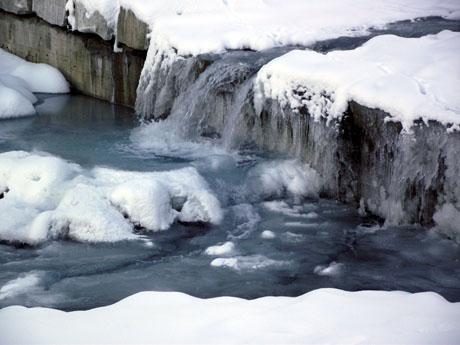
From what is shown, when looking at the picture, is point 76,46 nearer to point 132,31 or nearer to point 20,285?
point 132,31

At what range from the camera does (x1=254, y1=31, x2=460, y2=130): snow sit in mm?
6203

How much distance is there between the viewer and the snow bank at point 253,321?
3389mm

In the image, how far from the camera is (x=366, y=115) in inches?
257

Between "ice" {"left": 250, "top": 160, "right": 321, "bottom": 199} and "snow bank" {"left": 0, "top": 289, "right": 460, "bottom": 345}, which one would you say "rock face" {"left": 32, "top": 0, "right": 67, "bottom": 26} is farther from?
"snow bank" {"left": 0, "top": 289, "right": 460, "bottom": 345}

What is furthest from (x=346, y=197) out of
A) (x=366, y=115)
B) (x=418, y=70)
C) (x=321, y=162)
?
(x=418, y=70)

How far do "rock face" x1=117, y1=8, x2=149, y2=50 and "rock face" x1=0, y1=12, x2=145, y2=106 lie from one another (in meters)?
0.20

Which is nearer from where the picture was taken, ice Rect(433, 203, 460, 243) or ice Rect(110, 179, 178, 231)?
ice Rect(433, 203, 460, 243)

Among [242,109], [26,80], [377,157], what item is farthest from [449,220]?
[26,80]

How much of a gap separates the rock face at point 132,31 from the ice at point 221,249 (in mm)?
4990

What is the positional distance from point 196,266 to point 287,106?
241cm

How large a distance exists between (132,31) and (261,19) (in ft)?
6.18

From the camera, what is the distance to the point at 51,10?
11.9 m

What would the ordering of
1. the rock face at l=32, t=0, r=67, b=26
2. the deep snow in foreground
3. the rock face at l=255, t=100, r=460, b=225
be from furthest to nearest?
the rock face at l=32, t=0, r=67, b=26, the deep snow in foreground, the rock face at l=255, t=100, r=460, b=225

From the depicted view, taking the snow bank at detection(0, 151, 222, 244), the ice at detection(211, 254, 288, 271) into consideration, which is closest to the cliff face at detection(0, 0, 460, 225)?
the snow bank at detection(0, 151, 222, 244)
